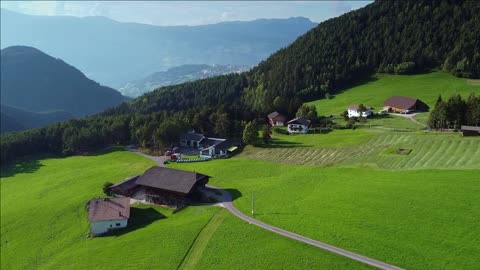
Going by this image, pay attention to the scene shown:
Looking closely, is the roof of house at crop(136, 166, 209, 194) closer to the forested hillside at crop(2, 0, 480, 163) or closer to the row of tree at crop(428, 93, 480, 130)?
the forested hillside at crop(2, 0, 480, 163)

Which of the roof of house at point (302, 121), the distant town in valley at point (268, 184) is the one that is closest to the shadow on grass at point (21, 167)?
the distant town in valley at point (268, 184)

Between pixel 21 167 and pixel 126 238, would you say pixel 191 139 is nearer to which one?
pixel 21 167

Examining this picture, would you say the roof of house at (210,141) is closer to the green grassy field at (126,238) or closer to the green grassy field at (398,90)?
the green grassy field at (126,238)

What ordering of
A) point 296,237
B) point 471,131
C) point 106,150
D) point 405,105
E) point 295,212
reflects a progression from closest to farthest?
point 296,237 < point 295,212 < point 471,131 < point 405,105 < point 106,150

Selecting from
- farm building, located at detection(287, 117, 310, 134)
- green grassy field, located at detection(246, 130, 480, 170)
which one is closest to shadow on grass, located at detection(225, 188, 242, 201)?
green grassy field, located at detection(246, 130, 480, 170)

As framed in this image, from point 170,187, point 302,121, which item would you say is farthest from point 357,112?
point 170,187

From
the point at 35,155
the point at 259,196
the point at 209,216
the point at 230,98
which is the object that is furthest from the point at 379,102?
the point at 35,155

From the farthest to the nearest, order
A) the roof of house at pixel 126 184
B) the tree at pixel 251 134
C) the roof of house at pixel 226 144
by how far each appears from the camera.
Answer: the tree at pixel 251 134 < the roof of house at pixel 226 144 < the roof of house at pixel 126 184
